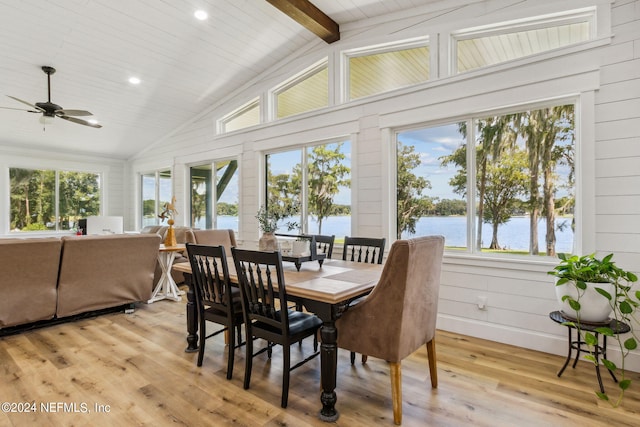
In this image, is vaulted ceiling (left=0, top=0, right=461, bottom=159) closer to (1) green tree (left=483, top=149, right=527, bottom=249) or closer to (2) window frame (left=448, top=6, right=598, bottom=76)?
(2) window frame (left=448, top=6, right=598, bottom=76)

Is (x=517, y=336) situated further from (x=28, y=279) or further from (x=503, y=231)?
(x=28, y=279)

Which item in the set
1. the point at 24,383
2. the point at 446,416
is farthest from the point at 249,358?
the point at 24,383

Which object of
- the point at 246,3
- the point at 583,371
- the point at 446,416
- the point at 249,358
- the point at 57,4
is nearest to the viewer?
the point at 446,416

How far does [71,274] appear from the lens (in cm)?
352

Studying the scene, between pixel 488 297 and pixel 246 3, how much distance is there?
402 cm

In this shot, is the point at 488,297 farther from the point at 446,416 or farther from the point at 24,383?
the point at 24,383

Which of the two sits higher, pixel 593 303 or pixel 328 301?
pixel 328 301

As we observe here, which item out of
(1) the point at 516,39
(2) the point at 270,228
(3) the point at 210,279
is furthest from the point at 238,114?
(1) the point at 516,39

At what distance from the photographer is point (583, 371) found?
258cm

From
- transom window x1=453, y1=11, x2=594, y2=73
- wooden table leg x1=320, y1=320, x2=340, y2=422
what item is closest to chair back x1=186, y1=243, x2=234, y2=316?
wooden table leg x1=320, y1=320, x2=340, y2=422

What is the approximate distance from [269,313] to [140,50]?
4026 millimetres

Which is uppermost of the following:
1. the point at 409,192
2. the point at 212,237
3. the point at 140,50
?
the point at 140,50

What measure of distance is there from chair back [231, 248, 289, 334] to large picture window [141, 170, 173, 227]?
222 inches

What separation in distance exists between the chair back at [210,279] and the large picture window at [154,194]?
16.8ft
